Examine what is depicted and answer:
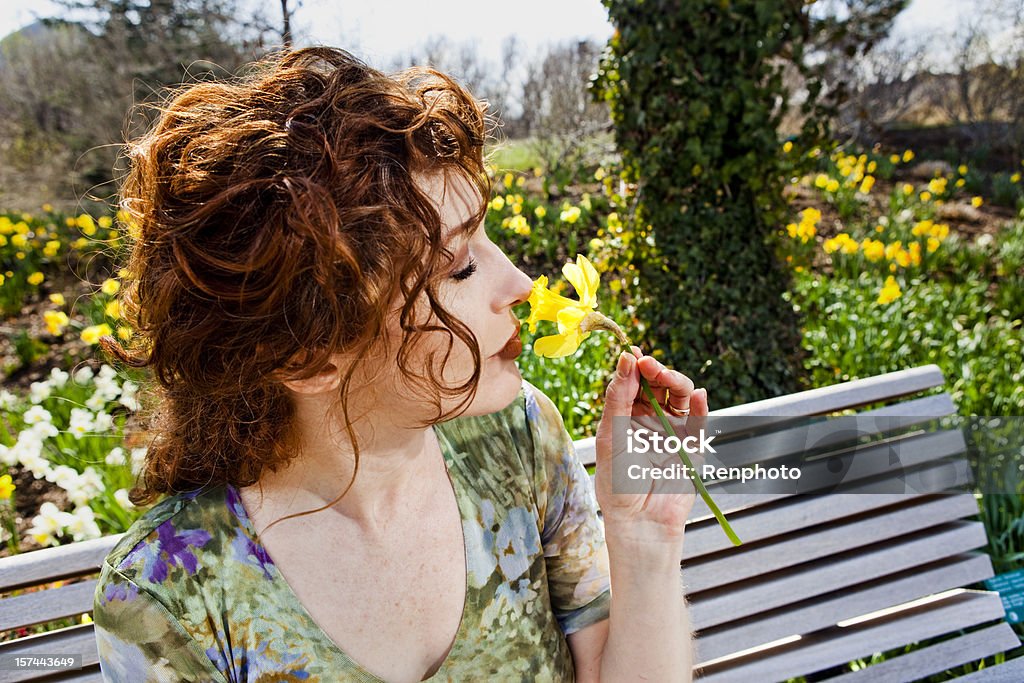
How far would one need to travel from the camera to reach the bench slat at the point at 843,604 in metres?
1.66

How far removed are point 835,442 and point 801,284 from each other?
1.92m

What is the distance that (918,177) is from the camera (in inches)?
282

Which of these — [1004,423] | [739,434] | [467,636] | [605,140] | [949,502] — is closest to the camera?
[467,636]

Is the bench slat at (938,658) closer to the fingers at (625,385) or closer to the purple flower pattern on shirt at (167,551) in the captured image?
the fingers at (625,385)

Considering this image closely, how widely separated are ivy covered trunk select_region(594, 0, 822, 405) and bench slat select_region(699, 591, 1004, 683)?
38.8 inches

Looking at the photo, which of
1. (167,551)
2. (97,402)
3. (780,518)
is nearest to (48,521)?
(97,402)

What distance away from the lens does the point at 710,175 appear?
2566 millimetres

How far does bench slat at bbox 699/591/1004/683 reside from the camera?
5.44ft

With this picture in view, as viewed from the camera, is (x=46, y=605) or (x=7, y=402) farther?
(x=7, y=402)

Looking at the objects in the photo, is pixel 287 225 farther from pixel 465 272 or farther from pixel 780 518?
pixel 780 518

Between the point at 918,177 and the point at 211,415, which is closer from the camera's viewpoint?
the point at 211,415

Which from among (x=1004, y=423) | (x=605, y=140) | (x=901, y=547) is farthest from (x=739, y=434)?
(x=605, y=140)

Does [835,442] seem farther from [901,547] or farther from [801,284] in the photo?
[801,284]

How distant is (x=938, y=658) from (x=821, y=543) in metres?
0.38
